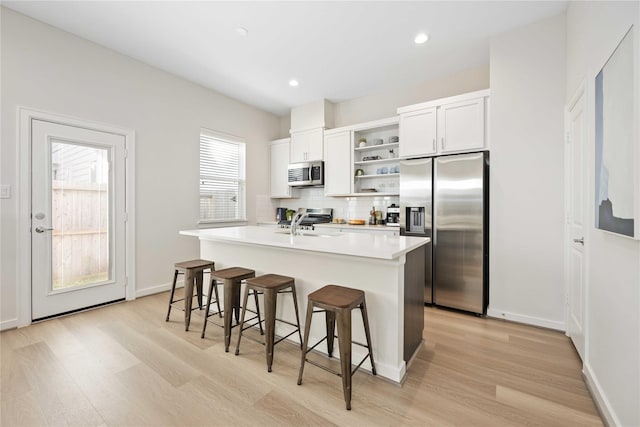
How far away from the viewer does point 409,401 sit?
166cm

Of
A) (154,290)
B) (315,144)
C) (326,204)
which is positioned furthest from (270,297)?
(315,144)

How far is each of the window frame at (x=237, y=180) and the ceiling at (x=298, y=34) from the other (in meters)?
0.79

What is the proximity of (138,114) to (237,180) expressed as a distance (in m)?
1.81

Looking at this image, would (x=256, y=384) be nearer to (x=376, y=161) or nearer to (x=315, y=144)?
(x=376, y=161)

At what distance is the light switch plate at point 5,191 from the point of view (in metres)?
2.56

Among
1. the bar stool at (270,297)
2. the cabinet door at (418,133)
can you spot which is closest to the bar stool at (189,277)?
the bar stool at (270,297)

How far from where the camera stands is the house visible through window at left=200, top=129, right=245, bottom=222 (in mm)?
4427

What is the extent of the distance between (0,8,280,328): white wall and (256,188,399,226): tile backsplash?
411 mm

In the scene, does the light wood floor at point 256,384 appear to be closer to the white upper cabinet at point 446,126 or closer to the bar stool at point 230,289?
the bar stool at point 230,289

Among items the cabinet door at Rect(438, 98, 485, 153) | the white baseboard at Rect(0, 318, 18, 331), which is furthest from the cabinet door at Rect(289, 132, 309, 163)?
the white baseboard at Rect(0, 318, 18, 331)

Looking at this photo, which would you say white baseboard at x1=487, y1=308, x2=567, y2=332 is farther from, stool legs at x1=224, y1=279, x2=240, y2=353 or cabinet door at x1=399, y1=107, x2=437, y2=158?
stool legs at x1=224, y1=279, x2=240, y2=353

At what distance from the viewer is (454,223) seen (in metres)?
3.15

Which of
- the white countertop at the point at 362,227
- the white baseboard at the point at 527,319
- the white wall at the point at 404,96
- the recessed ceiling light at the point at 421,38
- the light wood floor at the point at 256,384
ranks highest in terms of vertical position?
the recessed ceiling light at the point at 421,38

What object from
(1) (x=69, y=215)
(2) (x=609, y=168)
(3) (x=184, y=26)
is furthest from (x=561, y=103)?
(1) (x=69, y=215)
